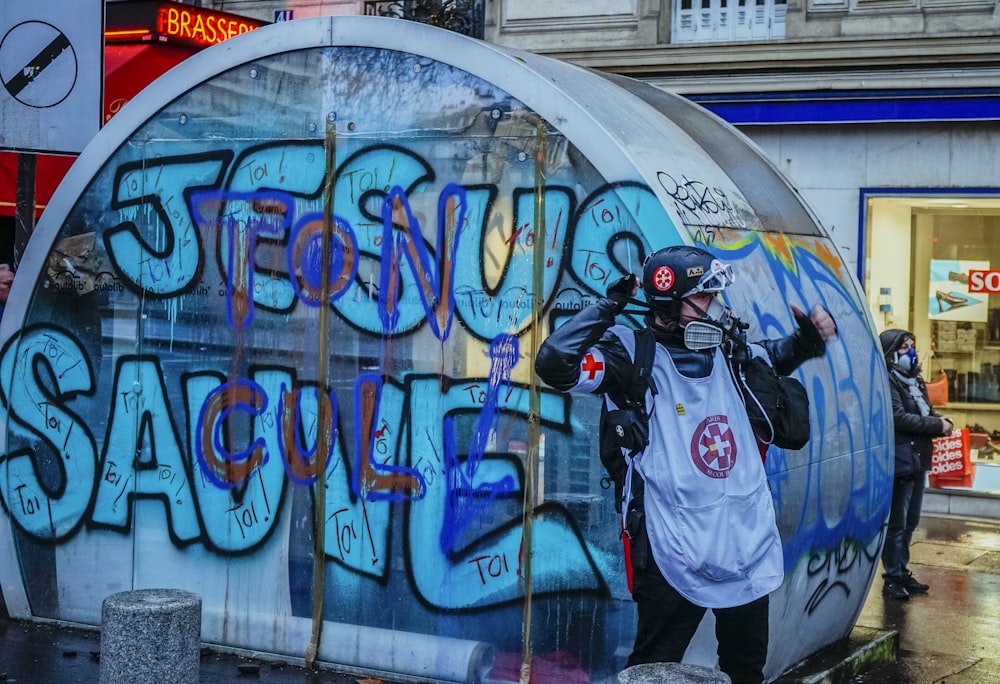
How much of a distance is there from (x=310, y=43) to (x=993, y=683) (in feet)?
15.6

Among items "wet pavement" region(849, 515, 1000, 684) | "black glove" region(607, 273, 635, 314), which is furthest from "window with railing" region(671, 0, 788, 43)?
"black glove" region(607, 273, 635, 314)

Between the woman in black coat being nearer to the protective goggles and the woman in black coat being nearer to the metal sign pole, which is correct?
the protective goggles

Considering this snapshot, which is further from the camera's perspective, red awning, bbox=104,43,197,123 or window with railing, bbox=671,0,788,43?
window with railing, bbox=671,0,788,43

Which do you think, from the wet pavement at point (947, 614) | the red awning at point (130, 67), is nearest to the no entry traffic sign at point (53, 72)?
the wet pavement at point (947, 614)

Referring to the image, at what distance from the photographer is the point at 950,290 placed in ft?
46.8

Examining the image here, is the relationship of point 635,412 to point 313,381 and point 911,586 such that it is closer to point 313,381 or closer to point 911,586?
point 313,381

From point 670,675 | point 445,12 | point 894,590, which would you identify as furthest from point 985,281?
point 670,675

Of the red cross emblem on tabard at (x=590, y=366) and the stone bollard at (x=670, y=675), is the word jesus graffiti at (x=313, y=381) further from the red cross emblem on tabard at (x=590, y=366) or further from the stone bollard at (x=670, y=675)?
the stone bollard at (x=670, y=675)

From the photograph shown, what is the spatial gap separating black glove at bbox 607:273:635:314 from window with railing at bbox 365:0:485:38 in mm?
10034

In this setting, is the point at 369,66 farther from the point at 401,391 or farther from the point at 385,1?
the point at 385,1

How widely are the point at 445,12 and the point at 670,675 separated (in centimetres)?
1193

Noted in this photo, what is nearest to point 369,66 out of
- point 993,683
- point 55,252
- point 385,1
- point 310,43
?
point 310,43

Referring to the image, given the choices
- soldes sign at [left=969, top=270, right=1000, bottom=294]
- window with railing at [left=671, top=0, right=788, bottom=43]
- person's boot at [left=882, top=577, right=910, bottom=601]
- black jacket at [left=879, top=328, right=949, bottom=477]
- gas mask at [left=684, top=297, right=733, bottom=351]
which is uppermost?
window with railing at [left=671, top=0, right=788, bottom=43]

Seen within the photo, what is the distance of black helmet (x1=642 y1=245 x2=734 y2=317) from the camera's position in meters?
5.88
